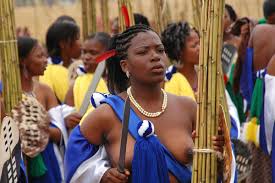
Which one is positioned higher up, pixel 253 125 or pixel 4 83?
pixel 4 83

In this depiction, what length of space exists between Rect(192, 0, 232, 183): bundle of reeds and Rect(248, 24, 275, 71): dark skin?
3.54 meters

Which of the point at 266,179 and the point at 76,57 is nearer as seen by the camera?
the point at 266,179

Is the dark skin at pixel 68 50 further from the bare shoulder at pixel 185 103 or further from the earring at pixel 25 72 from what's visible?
the bare shoulder at pixel 185 103

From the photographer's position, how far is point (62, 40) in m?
9.46

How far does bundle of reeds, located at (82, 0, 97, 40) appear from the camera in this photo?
30.6ft

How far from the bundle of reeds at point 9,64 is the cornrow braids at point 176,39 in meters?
1.47

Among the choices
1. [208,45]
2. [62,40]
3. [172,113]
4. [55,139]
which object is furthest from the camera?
[62,40]

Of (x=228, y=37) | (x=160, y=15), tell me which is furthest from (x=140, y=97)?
(x=228, y=37)

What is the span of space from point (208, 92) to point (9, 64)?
7.50 feet

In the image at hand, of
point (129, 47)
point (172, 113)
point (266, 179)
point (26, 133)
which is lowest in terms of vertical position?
point (266, 179)

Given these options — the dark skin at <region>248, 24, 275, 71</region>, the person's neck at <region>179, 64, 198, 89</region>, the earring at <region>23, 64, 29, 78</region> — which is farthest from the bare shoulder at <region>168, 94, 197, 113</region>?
the dark skin at <region>248, 24, 275, 71</region>

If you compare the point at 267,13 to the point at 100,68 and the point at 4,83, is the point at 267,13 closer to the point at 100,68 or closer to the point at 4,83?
the point at 100,68

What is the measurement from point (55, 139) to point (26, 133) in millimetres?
633

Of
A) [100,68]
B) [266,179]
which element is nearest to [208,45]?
[100,68]
